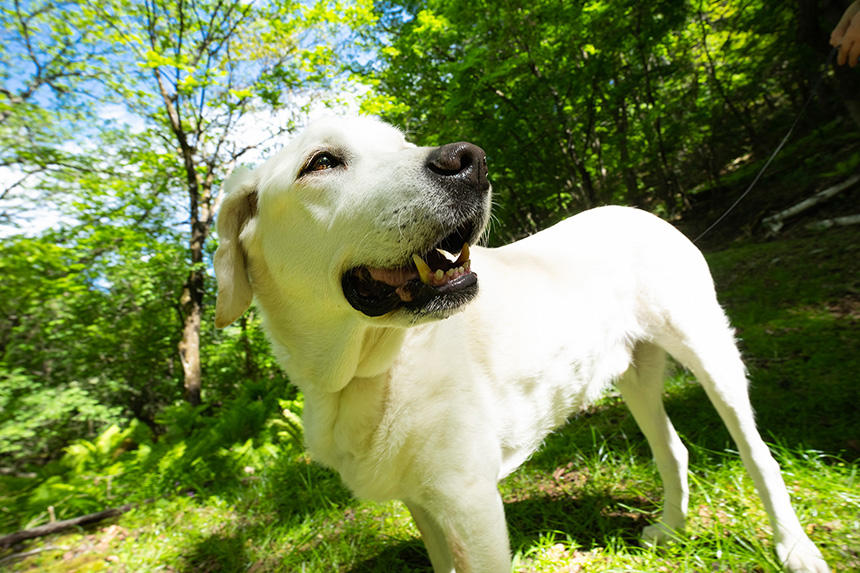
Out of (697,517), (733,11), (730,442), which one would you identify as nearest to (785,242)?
(733,11)

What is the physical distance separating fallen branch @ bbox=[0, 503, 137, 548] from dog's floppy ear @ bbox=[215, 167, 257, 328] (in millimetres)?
3606

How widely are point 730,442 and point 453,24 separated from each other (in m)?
7.96

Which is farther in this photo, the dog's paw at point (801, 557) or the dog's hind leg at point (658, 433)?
the dog's hind leg at point (658, 433)

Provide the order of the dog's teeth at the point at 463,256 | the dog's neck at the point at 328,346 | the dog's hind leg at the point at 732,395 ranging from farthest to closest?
the dog's hind leg at the point at 732,395, the dog's neck at the point at 328,346, the dog's teeth at the point at 463,256

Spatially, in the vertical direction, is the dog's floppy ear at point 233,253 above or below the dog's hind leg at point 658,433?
above

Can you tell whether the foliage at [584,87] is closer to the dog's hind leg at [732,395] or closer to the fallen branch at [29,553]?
the dog's hind leg at [732,395]

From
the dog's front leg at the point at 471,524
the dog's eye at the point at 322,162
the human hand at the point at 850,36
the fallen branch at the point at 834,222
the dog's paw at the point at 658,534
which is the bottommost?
the dog's paw at the point at 658,534

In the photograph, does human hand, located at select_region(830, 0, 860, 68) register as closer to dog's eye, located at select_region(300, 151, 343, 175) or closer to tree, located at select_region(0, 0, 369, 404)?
dog's eye, located at select_region(300, 151, 343, 175)

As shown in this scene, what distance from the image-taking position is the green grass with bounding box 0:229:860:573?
2213 millimetres

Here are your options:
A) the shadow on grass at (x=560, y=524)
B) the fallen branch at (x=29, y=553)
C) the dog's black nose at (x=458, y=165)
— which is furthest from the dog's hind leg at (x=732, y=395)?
the fallen branch at (x=29, y=553)

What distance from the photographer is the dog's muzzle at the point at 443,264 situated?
54.5 inches

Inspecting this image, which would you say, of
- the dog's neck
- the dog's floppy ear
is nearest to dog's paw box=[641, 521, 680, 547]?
the dog's neck

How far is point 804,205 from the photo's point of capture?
Answer: 7.83 meters

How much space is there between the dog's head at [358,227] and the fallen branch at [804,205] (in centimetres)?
943
